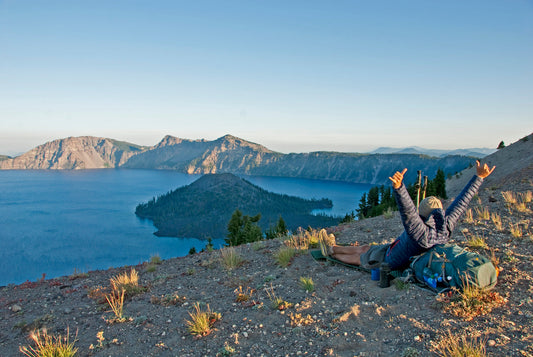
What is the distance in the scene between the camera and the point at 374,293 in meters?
6.27

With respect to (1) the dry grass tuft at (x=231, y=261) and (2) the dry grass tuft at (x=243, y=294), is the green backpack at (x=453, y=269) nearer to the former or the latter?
(2) the dry grass tuft at (x=243, y=294)

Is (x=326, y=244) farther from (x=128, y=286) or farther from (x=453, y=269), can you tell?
(x=128, y=286)

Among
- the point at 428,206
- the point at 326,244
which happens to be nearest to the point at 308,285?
the point at 326,244

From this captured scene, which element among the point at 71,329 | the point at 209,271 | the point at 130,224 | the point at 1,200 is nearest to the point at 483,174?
the point at 209,271

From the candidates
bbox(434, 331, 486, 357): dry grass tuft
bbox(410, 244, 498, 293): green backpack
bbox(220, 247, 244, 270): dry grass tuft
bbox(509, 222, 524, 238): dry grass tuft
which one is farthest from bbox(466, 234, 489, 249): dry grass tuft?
bbox(220, 247, 244, 270): dry grass tuft

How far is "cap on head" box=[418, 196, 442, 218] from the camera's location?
19.3 feet

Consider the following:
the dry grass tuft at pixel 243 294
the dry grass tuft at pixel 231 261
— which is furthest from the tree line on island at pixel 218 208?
the dry grass tuft at pixel 243 294

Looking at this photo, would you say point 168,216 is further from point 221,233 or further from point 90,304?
point 90,304

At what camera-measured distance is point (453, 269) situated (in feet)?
17.6

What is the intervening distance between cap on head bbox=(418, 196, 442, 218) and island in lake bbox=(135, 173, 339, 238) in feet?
414

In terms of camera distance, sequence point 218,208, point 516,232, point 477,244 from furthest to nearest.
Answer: point 218,208 < point 516,232 < point 477,244

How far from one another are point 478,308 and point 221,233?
133684 millimetres

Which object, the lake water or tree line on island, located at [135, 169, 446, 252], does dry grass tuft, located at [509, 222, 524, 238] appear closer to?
the lake water

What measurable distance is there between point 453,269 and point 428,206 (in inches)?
50.4
